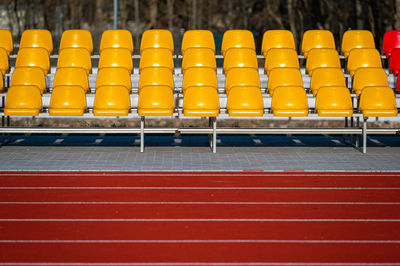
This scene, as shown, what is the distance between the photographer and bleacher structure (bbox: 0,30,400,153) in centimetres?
726

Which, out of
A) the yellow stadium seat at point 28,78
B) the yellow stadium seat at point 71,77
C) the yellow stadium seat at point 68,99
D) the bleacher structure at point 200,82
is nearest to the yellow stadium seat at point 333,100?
the bleacher structure at point 200,82

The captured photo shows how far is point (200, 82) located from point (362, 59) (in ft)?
7.86

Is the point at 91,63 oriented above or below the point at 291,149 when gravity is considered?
above

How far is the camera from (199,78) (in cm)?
795

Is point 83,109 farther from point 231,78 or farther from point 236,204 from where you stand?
point 236,204

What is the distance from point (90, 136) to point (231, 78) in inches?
85.2

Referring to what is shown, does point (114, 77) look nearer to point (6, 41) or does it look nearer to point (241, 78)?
point (241, 78)

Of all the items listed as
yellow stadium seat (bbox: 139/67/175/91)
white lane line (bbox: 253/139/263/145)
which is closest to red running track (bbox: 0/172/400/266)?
white lane line (bbox: 253/139/263/145)

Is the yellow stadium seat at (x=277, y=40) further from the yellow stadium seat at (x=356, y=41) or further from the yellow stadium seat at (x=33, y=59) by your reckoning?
the yellow stadium seat at (x=33, y=59)

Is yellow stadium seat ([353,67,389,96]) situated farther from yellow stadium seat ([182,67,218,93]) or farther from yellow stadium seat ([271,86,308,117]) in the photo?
yellow stadium seat ([182,67,218,93])

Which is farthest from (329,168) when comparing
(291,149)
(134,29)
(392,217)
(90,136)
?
(134,29)

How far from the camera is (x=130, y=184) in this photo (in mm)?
5281

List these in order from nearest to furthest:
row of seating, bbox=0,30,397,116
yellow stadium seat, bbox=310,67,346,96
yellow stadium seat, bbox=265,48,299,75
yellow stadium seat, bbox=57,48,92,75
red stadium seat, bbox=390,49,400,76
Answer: row of seating, bbox=0,30,397,116
yellow stadium seat, bbox=310,67,346,96
yellow stadium seat, bbox=57,48,92,75
yellow stadium seat, bbox=265,48,299,75
red stadium seat, bbox=390,49,400,76

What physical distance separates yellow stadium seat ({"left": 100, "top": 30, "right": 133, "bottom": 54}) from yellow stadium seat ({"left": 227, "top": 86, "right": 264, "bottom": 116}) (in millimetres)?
2416
